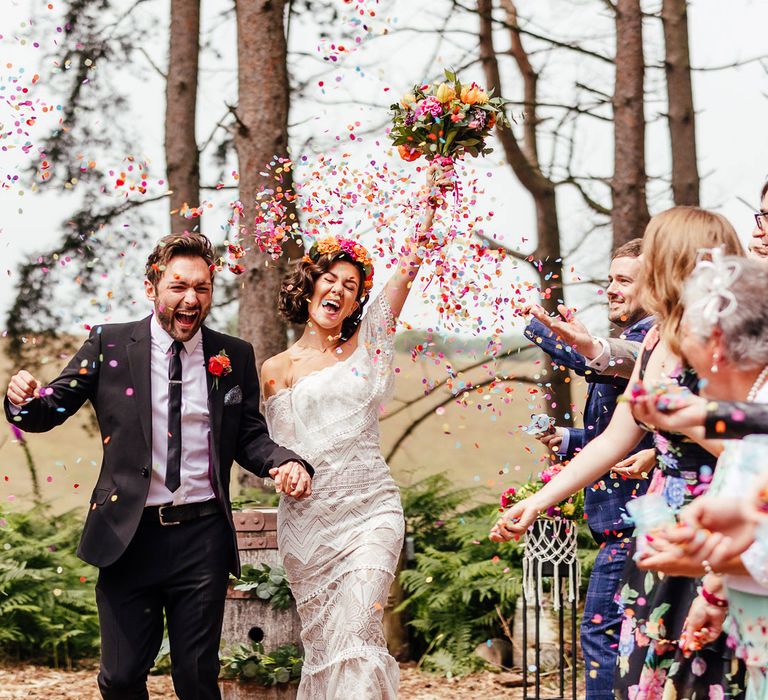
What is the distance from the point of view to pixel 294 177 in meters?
→ 7.44

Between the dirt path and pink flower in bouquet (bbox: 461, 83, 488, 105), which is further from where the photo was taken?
the dirt path

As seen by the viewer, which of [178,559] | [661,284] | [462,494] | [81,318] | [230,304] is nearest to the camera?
[661,284]

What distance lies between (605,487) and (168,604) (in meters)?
1.81

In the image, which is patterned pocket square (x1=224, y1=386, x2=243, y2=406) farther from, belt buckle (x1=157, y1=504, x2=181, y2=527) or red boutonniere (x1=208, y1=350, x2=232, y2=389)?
belt buckle (x1=157, y1=504, x2=181, y2=527)

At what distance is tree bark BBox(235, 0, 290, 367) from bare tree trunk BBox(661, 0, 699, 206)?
3.28m

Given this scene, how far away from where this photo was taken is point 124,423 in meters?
4.09

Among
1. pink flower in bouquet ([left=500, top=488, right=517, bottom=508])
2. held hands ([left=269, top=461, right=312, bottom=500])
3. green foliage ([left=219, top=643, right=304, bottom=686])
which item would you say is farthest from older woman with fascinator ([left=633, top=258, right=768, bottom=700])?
green foliage ([left=219, top=643, right=304, bottom=686])

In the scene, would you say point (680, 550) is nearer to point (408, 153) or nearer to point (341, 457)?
point (341, 457)

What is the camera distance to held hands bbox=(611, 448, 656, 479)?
392cm

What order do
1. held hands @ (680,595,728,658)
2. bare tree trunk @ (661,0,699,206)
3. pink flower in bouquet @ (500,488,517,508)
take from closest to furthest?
1. held hands @ (680,595,728,658)
2. pink flower in bouquet @ (500,488,517,508)
3. bare tree trunk @ (661,0,699,206)

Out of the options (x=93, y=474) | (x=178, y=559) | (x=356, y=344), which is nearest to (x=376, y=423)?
(x=356, y=344)

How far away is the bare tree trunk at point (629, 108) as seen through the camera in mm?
8352

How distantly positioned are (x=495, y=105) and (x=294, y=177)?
2899 millimetres

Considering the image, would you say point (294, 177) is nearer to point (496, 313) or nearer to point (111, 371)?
point (496, 313)
